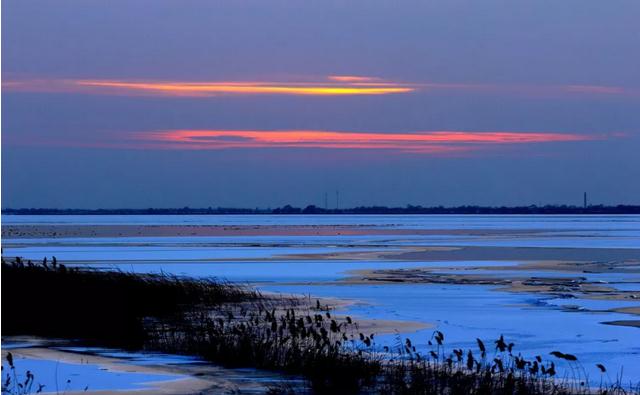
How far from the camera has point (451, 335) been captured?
18344 millimetres

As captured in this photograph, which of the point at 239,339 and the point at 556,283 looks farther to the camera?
the point at 556,283

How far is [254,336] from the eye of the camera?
15.8m

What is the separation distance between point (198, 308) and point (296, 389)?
1097 cm

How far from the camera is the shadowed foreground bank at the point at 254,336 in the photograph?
1225 cm

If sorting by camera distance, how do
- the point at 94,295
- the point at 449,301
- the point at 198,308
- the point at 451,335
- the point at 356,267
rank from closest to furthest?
the point at 451,335
the point at 94,295
the point at 198,308
the point at 449,301
the point at 356,267

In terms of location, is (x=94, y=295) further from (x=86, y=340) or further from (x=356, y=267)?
(x=356, y=267)

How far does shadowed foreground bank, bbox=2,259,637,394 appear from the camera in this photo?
12.2 metres

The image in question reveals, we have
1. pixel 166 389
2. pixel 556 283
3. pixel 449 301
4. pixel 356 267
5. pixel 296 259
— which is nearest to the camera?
pixel 166 389

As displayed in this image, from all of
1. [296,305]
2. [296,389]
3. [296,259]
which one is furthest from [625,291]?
[296,259]

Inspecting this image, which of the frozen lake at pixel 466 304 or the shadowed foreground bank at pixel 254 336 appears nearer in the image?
the shadowed foreground bank at pixel 254 336

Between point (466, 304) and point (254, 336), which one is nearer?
point (254, 336)

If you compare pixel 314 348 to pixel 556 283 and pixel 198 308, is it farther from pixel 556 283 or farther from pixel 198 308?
pixel 556 283

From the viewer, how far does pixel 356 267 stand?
4053 centimetres

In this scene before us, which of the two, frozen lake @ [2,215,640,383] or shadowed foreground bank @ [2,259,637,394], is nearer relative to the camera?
shadowed foreground bank @ [2,259,637,394]
